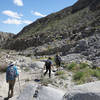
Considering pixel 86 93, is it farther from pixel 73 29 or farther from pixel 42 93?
pixel 73 29

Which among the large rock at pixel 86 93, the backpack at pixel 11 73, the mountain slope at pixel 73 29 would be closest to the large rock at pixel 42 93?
the large rock at pixel 86 93

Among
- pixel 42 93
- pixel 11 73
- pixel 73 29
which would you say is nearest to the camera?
pixel 42 93

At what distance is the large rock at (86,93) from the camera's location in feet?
16.3

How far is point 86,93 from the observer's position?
200 inches

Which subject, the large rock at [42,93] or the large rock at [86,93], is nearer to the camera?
the large rock at [86,93]

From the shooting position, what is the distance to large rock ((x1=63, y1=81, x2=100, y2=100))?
4.95 meters

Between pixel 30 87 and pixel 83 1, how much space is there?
60110mm

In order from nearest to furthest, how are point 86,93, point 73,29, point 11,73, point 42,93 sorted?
Answer: point 86,93 < point 42,93 < point 11,73 < point 73,29

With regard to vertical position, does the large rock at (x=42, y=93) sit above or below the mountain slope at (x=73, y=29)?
below

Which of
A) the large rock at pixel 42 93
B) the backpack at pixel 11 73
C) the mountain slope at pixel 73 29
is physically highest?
the mountain slope at pixel 73 29

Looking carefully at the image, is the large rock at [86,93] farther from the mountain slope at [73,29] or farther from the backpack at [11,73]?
the mountain slope at [73,29]

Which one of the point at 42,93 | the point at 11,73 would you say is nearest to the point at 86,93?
the point at 42,93

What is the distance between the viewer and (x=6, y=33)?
14612 centimetres

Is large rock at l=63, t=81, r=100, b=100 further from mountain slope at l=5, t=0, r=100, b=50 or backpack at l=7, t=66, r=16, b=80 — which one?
mountain slope at l=5, t=0, r=100, b=50
